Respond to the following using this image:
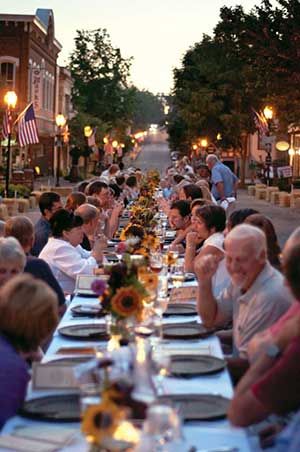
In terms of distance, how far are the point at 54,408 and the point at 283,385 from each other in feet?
3.55

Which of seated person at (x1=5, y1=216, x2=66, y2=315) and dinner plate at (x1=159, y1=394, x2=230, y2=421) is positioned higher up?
seated person at (x1=5, y1=216, x2=66, y2=315)

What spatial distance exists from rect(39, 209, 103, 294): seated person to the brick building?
42580mm

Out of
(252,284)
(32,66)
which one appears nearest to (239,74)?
(32,66)

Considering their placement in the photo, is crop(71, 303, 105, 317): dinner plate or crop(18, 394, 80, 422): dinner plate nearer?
crop(18, 394, 80, 422): dinner plate

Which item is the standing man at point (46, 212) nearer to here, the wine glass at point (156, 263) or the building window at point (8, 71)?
the wine glass at point (156, 263)

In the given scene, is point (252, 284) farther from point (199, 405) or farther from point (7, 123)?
point (7, 123)

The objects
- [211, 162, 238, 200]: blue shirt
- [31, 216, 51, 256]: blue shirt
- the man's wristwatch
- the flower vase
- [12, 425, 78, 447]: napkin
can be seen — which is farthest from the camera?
[211, 162, 238, 200]: blue shirt

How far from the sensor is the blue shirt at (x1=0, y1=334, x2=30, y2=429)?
4180 millimetres

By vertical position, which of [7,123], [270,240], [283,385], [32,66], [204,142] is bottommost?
[283,385]

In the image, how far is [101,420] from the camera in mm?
3012

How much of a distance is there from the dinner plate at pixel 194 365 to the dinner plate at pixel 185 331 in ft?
2.17

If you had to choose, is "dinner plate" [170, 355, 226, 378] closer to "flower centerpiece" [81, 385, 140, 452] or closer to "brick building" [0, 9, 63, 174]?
"flower centerpiece" [81, 385, 140, 452]

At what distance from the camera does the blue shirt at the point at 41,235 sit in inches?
402

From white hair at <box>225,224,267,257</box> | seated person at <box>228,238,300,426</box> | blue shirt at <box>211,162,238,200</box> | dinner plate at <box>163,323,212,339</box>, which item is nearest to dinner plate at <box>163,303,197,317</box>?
dinner plate at <box>163,323,212,339</box>
